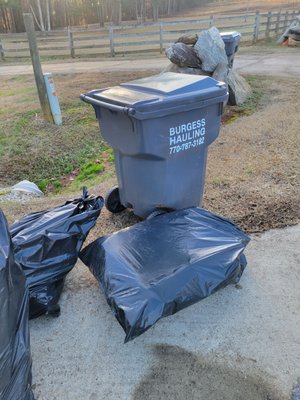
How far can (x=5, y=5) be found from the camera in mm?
24609

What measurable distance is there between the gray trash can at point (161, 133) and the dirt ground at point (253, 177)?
504 mm

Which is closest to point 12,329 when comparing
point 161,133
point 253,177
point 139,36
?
point 161,133

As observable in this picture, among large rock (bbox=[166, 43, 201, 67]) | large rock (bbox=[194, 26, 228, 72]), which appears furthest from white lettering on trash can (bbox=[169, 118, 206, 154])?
large rock (bbox=[166, 43, 201, 67])

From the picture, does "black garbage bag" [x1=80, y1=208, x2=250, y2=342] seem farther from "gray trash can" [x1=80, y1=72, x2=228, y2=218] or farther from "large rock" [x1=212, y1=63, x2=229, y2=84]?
"large rock" [x1=212, y1=63, x2=229, y2=84]

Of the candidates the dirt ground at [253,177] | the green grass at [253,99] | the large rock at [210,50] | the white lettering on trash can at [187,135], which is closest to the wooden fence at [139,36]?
the green grass at [253,99]

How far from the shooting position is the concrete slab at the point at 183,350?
1784 mm

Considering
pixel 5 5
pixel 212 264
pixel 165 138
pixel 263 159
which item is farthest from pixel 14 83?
pixel 5 5

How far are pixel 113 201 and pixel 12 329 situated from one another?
1.77 metres

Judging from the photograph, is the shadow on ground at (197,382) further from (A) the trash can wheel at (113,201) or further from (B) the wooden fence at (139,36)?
(B) the wooden fence at (139,36)

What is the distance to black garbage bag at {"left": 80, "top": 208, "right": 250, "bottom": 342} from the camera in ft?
6.07

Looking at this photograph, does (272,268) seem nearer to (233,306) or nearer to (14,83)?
(233,306)

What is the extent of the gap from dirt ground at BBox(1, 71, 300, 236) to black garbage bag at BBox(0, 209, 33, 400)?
1.36 m

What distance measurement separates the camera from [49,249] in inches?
83.6

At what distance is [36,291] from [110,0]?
3277cm
